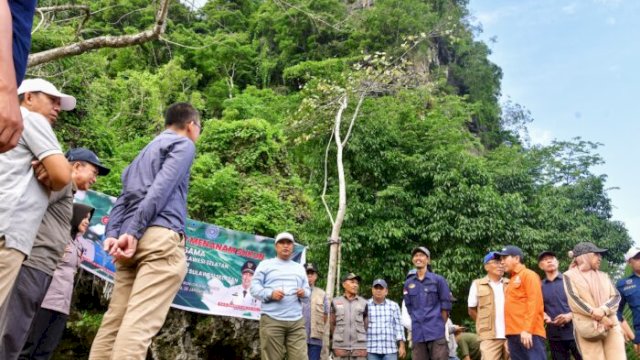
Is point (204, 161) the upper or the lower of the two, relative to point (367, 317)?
upper

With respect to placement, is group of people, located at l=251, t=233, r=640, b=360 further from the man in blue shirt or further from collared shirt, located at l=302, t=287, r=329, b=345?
the man in blue shirt

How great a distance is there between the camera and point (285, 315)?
4926 millimetres

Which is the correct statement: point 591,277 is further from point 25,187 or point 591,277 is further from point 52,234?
point 25,187

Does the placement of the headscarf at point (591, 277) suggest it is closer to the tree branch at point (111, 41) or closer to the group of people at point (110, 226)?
the group of people at point (110, 226)

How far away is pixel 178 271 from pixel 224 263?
156 inches

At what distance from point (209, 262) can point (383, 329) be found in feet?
8.21

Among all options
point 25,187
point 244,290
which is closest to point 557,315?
point 244,290

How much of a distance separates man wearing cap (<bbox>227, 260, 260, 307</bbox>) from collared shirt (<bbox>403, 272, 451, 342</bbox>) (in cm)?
199

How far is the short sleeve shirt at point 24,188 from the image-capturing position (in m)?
1.94

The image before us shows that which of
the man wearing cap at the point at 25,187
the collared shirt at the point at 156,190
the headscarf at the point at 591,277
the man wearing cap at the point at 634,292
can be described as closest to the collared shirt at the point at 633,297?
the man wearing cap at the point at 634,292

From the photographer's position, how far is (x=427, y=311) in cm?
582

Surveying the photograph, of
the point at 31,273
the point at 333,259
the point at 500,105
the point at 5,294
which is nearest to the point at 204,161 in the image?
the point at 333,259

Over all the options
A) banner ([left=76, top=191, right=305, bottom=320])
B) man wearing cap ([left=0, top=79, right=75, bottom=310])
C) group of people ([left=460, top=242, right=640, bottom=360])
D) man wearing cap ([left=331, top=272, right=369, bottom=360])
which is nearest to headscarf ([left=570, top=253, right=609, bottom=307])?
group of people ([left=460, top=242, right=640, bottom=360])

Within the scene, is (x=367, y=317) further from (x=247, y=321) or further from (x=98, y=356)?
(x=98, y=356)
